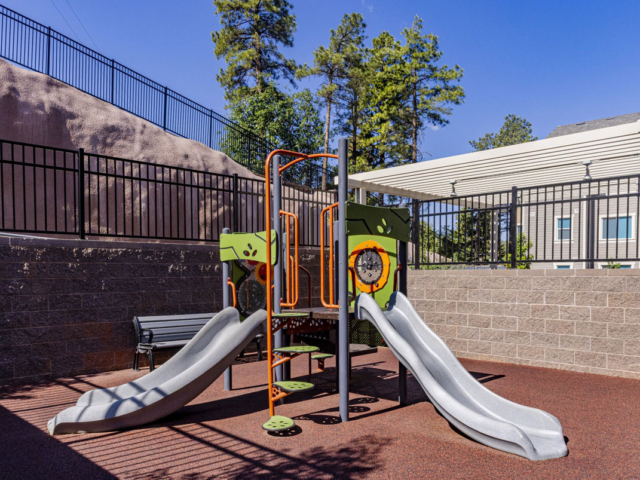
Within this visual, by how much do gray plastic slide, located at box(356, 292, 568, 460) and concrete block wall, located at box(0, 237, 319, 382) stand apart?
13.0ft

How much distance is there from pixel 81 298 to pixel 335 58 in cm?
2127

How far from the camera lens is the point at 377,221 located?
17.8ft

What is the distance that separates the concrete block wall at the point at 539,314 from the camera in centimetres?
673

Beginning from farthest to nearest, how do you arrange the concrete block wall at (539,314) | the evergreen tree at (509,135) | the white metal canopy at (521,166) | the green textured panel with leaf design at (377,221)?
1. the evergreen tree at (509,135)
2. the white metal canopy at (521,166)
3. the concrete block wall at (539,314)
4. the green textured panel with leaf design at (377,221)

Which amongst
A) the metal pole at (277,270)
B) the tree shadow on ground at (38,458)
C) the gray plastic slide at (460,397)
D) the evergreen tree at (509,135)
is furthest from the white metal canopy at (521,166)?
the evergreen tree at (509,135)

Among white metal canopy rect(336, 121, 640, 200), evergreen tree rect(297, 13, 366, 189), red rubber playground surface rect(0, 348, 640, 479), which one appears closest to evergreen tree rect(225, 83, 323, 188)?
evergreen tree rect(297, 13, 366, 189)

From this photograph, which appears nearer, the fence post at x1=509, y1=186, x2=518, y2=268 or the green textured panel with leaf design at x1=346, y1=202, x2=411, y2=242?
the green textured panel with leaf design at x1=346, y1=202, x2=411, y2=242

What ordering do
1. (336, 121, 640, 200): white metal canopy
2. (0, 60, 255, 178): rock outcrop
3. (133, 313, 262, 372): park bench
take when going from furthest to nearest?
(0, 60, 255, 178): rock outcrop
(336, 121, 640, 200): white metal canopy
(133, 313, 262, 372): park bench

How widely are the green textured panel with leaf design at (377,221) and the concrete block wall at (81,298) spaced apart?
4.02 m


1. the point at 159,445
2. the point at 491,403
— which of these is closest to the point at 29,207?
the point at 159,445

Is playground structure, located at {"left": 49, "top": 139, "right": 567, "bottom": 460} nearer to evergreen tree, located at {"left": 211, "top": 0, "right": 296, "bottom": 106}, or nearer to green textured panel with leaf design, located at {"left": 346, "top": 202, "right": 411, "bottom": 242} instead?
green textured panel with leaf design, located at {"left": 346, "top": 202, "right": 411, "bottom": 242}

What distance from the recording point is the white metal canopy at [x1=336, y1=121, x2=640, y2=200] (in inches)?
366

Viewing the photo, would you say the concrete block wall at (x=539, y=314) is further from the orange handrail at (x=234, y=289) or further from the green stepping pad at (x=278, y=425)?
the green stepping pad at (x=278, y=425)

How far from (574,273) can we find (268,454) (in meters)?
5.38
